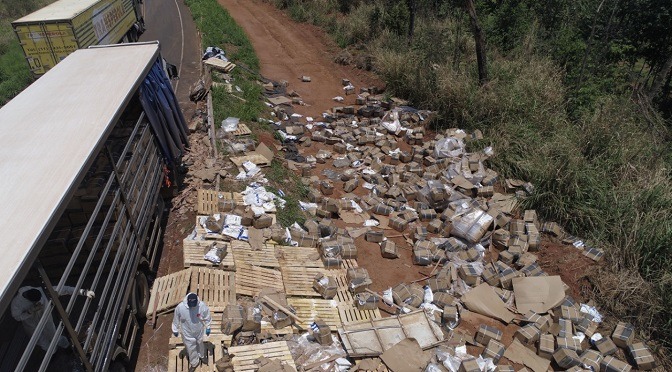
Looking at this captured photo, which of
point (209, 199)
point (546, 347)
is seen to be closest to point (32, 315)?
point (209, 199)

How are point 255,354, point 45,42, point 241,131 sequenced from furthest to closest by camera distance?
point 45,42 < point 241,131 < point 255,354

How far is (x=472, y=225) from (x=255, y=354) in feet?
16.8

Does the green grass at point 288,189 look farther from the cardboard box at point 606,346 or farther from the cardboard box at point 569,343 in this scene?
the cardboard box at point 606,346

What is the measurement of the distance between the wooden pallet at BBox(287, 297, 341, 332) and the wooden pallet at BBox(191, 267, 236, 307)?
925mm

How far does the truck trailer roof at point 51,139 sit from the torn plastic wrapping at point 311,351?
345 centimetres

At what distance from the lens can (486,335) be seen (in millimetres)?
6648

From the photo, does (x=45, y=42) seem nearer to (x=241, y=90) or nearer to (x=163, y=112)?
(x=241, y=90)

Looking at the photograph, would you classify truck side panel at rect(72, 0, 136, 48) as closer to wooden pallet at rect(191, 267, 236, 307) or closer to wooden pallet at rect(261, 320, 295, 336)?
wooden pallet at rect(191, 267, 236, 307)

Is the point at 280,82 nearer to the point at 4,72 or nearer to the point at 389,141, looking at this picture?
the point at 389,141

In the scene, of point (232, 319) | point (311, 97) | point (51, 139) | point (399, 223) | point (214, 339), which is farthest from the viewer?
point (311, 97)

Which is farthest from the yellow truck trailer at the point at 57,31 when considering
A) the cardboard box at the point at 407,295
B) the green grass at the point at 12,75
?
the cardboard box at the point at 407,295

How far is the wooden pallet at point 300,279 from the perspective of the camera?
697 centimetres

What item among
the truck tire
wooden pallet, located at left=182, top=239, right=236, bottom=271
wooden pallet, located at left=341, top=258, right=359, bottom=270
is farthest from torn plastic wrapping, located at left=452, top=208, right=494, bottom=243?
the truck tire

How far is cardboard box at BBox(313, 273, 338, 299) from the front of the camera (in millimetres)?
6969
